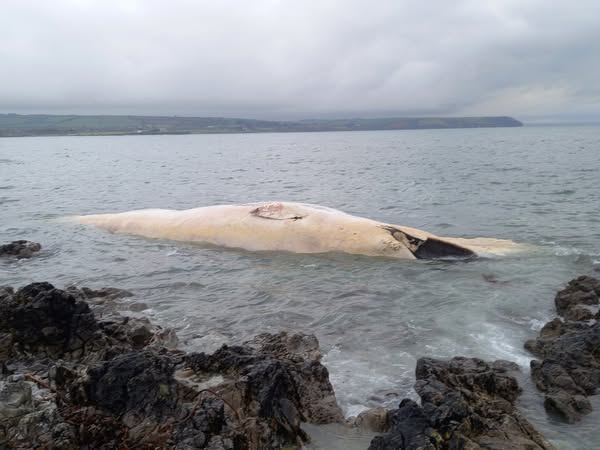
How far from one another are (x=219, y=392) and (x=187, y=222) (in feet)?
34.2

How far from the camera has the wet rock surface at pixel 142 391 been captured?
16.4ft

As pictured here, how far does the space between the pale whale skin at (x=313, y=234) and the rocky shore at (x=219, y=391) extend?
17.2 ft

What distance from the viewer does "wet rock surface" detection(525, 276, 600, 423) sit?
20.2ft

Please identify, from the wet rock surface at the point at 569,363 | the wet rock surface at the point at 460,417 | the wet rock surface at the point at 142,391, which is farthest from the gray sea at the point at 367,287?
the wet rock surface at the point at 142,391

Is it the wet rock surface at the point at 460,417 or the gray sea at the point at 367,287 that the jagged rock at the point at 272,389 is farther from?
the wet rock surface at the point at 460,417

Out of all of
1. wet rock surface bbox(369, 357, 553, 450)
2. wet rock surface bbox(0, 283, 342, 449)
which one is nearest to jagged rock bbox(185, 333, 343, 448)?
wet rock surface bbox(0, 283, 342, 449)

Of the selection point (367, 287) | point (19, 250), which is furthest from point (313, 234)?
point (19, 250)

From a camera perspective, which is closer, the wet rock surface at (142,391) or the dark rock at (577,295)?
the wet rock surface at (142,391)

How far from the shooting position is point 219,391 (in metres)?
5.69

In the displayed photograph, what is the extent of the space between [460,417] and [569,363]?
2.91 metres

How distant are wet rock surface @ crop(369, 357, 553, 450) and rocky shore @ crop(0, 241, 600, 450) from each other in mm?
14

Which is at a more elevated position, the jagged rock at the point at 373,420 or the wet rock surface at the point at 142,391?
the wet rock surface at the point at 142,391

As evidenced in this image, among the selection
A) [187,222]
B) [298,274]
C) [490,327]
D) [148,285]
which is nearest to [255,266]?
[298,274]

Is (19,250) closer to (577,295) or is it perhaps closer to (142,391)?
(142,391)
